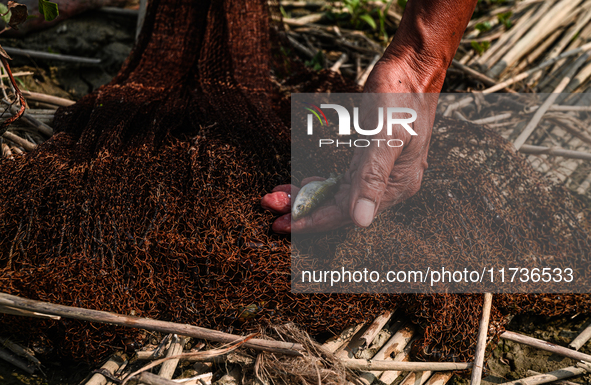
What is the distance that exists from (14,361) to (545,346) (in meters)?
3.12

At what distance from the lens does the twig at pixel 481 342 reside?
2451 mm

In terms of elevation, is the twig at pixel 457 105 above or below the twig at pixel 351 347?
above

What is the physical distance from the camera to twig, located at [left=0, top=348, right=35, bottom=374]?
2.28m

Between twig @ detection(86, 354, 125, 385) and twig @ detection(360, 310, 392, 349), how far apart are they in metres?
1.39

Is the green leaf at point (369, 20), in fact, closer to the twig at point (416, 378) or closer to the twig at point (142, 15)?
the twig at point (142, 15)

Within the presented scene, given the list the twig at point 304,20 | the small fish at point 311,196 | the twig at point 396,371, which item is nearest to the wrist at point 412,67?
the small fish at point 311,196

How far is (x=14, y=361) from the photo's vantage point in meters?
2.29

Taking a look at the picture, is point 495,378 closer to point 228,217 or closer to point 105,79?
point 228,217

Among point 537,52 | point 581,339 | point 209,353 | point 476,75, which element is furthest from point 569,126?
point 209,353

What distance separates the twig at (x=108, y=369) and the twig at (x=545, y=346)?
92.3 inches

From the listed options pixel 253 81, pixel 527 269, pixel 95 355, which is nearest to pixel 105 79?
pixel 253 81

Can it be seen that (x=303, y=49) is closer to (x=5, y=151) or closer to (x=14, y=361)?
(x=5, y=151)

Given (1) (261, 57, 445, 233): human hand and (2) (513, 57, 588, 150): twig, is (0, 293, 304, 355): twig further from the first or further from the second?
(2) (513, 57, 588, 150): twig

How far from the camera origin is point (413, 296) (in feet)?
8.34
